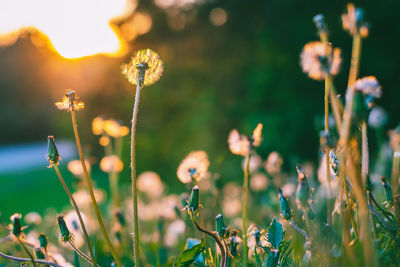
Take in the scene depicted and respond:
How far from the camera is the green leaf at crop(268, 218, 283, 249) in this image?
43.3 inches

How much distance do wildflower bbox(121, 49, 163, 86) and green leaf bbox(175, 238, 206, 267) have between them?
0.45 metres

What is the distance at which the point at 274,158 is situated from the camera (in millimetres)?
2096

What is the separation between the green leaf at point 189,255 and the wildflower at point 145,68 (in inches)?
17.9

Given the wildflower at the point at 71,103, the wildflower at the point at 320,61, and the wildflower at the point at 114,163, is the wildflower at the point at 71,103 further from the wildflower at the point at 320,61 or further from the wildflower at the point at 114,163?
the wildflower at the point at 114,163

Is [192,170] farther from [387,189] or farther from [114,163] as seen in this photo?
[114,163]

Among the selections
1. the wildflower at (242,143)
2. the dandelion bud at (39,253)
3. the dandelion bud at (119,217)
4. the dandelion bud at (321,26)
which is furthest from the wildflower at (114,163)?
the dandelion bud at (321,26)

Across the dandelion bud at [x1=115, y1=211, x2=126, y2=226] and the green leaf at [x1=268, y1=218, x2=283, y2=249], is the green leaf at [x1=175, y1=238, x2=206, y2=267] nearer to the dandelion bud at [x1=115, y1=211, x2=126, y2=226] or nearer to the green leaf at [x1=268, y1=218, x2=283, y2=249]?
the green leaf at [x1=268, y1=218, x2=283, y2=249]

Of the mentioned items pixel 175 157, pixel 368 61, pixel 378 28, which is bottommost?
pixel 175 157

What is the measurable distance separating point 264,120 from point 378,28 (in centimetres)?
232

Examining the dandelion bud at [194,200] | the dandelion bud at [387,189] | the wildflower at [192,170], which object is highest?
the wildflower at [192,170]

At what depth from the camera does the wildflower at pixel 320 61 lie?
67cm

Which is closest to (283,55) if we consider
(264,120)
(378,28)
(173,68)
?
(264,120)

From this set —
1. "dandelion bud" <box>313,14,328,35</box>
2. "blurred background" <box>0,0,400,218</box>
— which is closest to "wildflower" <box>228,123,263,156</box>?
"dandelion bud" <box>313,14,328,35</box>

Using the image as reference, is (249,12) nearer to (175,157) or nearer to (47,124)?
(175,157)
